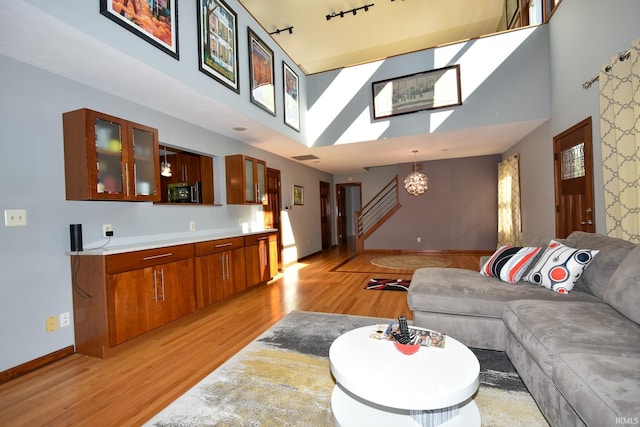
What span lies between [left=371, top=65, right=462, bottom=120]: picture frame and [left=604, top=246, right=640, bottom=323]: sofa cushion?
3403 mm

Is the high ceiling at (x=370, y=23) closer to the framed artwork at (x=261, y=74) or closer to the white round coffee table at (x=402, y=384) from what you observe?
the framed artwork at (x=261, y=74)

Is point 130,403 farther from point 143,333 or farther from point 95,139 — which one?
point 95,139

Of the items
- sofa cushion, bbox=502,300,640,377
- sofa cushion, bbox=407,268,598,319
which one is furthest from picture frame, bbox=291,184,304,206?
sofa cushion, bbox=502,300,640,377

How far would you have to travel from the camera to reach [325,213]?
902cm

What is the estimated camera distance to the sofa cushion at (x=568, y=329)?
54.0 inches

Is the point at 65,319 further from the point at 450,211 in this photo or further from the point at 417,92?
the point at 450,211

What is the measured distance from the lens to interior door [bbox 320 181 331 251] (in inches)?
343

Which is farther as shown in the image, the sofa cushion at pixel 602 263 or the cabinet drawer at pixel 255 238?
the cabinet drawer at pixel 255 238

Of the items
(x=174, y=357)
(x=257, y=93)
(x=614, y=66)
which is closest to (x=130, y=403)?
(x=174, y=357)

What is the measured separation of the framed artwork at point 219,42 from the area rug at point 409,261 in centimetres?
451

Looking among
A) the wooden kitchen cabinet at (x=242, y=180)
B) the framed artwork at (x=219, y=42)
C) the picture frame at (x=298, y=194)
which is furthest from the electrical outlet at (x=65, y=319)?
the picture frame at (x=298, y=194)

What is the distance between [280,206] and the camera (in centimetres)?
616

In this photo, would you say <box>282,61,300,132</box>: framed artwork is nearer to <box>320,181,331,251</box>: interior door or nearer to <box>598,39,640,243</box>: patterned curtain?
<box>598,39,640,243</box>: patterned curtain

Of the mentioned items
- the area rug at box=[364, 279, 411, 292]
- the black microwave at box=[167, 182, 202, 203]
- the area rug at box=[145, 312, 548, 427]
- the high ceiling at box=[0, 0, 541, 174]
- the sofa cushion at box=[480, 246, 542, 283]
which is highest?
the high ceiling at box=[0, 0, 541, 174]
